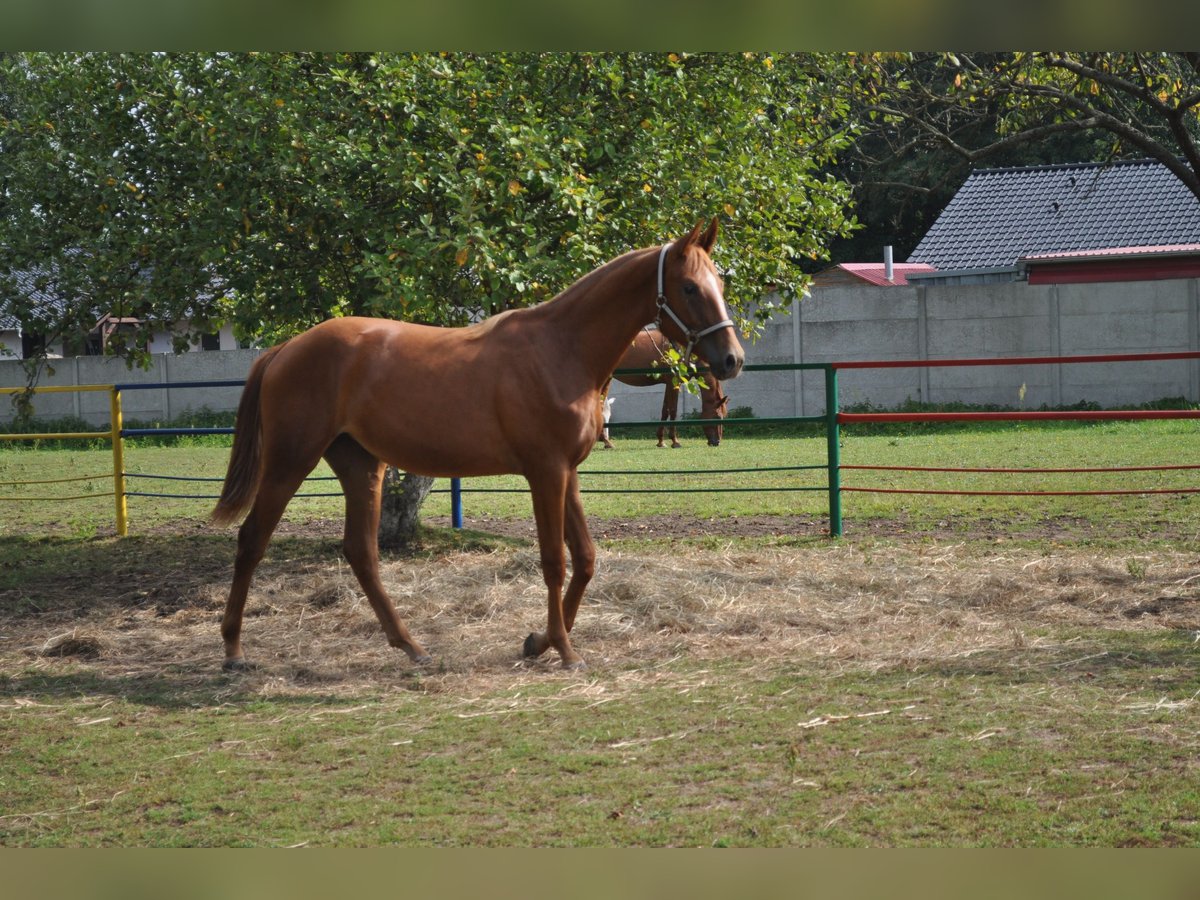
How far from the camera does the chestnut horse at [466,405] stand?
5.47m

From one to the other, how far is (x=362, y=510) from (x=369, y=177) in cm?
246

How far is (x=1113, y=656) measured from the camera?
5.14 metres

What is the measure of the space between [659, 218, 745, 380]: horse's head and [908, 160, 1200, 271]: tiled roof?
861 inches

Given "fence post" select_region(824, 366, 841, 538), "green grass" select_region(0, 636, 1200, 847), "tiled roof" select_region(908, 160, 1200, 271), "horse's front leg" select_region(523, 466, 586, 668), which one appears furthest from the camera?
"tiled roof" select_region(908, 160, 1200, 271)

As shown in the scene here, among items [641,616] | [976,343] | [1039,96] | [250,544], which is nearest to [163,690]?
[250,544]

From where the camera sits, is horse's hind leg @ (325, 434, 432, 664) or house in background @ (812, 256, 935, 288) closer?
horse's hind leg @ (325, 434, 432, 664)

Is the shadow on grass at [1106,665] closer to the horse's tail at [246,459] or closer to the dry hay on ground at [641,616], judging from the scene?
the dry hay on ground at [641,616]

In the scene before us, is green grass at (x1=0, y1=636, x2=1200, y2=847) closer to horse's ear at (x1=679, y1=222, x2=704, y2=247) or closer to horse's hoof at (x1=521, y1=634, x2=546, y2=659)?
horse's hoof at (x1=521, y1=634, x2=546, y2=659)

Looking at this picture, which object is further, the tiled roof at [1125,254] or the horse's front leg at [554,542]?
the tiled roof at [1125,254]

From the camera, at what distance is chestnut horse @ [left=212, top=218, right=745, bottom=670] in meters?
5.47

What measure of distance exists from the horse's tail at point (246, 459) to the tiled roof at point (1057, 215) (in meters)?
22.4

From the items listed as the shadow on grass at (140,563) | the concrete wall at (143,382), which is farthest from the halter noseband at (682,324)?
the concrete wall at (143,382)

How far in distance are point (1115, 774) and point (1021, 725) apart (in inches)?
22.7

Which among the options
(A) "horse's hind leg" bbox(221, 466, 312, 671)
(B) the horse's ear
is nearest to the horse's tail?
(A) "horse's hind leg" bbox(221, 466, 312, 671)
